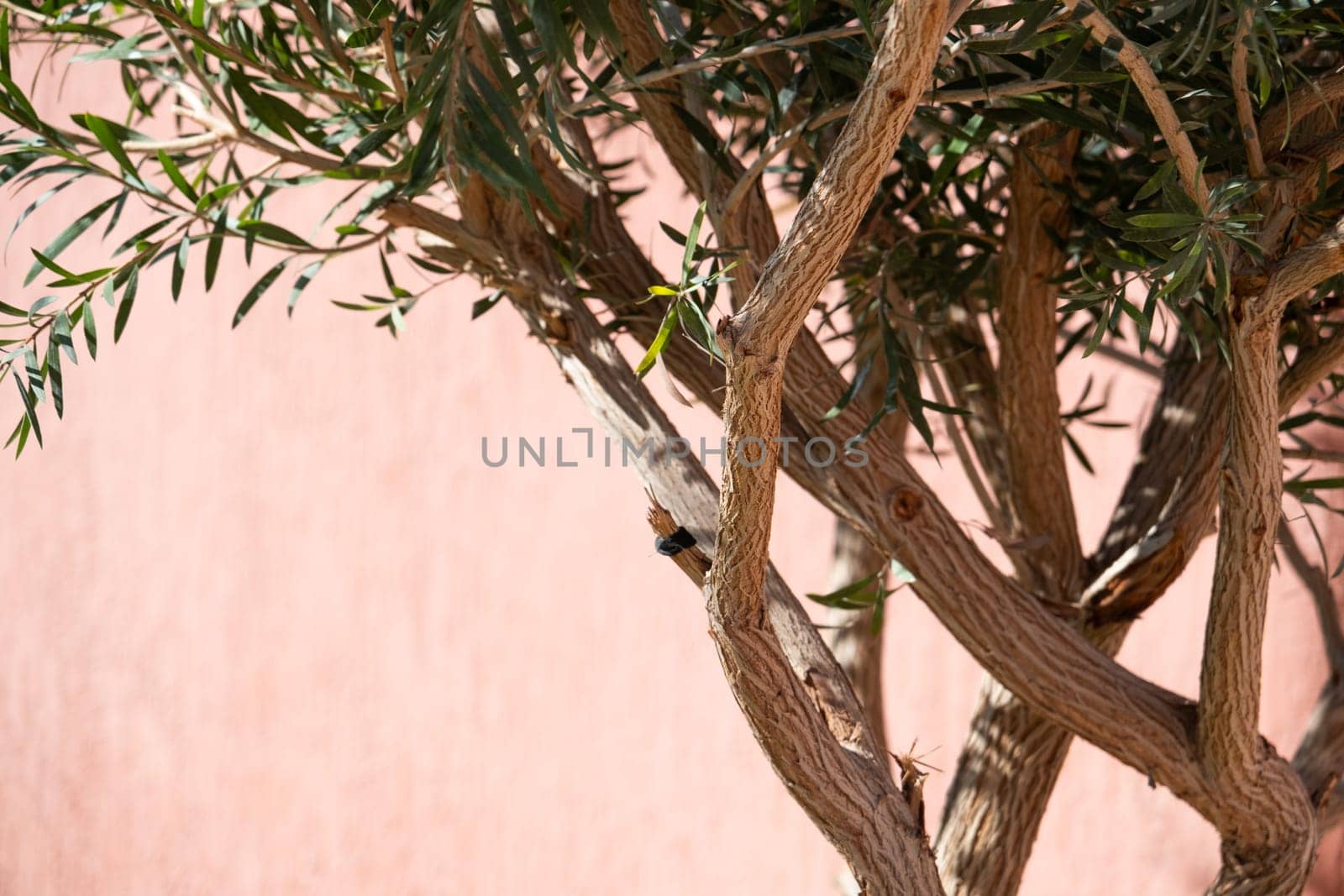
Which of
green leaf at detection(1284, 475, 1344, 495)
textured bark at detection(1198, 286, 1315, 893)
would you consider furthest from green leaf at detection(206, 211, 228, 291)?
green leaf at detection(1284, 475, 1344, 495)

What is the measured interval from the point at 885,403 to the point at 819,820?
0.94ft

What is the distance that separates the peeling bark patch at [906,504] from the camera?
3.13 ft

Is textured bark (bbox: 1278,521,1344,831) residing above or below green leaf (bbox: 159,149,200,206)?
below

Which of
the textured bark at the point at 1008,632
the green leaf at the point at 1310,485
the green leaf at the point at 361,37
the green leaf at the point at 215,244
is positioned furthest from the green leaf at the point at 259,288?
the green leaf at the point at 1310,485

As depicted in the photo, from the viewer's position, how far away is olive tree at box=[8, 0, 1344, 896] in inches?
26.1

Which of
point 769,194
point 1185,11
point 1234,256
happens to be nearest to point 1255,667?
point 1234,256

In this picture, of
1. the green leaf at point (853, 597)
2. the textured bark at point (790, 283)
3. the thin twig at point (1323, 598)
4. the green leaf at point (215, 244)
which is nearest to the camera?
the textured bark at point (790, 283)

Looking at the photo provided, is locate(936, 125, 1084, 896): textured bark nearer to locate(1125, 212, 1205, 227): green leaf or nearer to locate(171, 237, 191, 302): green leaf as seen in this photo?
locate(1125, 212, 1205, 227): green leaf

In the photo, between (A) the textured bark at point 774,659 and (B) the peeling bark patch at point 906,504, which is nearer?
(A) the textured bark at point 774,659

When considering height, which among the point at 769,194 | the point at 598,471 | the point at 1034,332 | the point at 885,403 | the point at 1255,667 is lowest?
the point at 1255,667

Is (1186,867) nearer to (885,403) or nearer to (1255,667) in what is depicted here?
(1255,667)

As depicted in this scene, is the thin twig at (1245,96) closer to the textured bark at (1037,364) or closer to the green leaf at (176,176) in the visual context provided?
the textured bark at (1037,364)

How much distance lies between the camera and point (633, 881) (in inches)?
82.5

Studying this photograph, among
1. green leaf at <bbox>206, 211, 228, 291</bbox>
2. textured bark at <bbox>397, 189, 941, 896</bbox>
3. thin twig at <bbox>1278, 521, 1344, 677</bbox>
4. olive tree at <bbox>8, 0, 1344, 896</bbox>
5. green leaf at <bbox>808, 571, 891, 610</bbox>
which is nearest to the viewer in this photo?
olive tree at <bbox>8, 0, 1344, 896</bbox>
